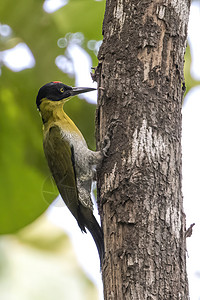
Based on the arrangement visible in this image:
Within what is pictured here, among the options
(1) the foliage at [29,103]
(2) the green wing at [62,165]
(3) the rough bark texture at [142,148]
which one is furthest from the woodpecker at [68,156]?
(3) the rough bark texture at [142,148]

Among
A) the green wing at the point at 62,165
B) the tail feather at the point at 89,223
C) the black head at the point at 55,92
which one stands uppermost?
the black head at the point at 55,92

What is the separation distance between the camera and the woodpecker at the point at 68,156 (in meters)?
3.57

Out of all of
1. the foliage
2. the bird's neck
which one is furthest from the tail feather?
the bird's neck

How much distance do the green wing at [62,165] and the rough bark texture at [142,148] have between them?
872mm

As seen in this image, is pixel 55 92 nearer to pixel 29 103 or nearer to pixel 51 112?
pixel 51 112

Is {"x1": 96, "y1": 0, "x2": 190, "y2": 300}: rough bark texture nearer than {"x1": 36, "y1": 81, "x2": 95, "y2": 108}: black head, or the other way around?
{"x1": 96, "y1": 0, "x2": 190, "y2": 300}: rough bark texture

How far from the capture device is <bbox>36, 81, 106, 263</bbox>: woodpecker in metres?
3.57

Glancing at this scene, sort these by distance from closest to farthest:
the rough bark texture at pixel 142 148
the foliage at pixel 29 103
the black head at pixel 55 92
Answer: the rough bark texture at pixel 142 148
the foliage at pixel 29 103
the black head at pixel 55 92

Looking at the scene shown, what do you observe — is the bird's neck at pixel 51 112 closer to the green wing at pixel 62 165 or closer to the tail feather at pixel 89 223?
the green wing at pixel 62 165

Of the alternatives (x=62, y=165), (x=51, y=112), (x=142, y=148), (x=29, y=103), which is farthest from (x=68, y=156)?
(x=142, y=148)

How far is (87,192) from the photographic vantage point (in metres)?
3.67

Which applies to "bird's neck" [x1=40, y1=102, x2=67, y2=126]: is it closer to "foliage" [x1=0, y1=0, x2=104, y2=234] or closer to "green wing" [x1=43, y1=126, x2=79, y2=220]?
"green wing" [x1=43, y1=126, x2=79, y2=220]

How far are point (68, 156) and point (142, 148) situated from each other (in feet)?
4.61

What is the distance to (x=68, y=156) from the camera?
3785mm
